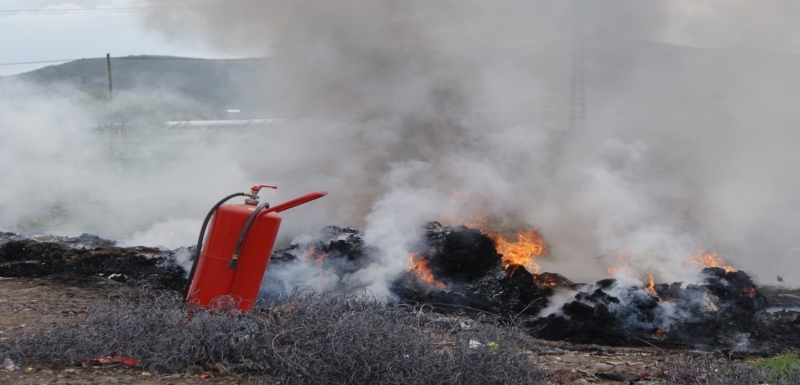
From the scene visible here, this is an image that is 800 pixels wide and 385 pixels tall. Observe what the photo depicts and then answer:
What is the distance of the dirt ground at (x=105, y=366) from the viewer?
3.82 metres

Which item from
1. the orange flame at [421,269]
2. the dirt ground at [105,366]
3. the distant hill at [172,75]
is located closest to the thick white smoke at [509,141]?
the orange flame at [421,269]

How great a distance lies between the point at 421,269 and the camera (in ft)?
23.5

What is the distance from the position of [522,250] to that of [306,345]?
471cm

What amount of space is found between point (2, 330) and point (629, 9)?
12.1 metres

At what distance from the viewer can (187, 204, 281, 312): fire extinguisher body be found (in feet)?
16.2

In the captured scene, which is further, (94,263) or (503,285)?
(94,263)

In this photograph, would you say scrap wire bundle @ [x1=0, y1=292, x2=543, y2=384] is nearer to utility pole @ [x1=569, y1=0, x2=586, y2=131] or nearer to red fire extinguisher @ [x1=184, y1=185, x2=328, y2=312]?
red fire extinguisher @ [x1=184, y1=185, x2=328, y2=312]

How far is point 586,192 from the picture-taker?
8961mm

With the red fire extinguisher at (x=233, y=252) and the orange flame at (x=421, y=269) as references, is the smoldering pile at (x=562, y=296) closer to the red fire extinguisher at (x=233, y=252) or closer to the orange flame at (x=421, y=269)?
the orange flame at (x=421, y=269)

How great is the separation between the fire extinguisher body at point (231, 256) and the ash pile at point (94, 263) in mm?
2232

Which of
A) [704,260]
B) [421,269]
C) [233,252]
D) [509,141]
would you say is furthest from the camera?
[509,141]

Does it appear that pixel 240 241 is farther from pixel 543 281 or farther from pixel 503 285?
pixel 543 281

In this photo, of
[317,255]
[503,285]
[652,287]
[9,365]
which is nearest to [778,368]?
[652,287]

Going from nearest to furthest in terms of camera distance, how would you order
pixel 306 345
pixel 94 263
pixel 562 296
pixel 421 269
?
pixel 306 345 < pixel 562 296 < pixel 421 269 < pixel 94 263
